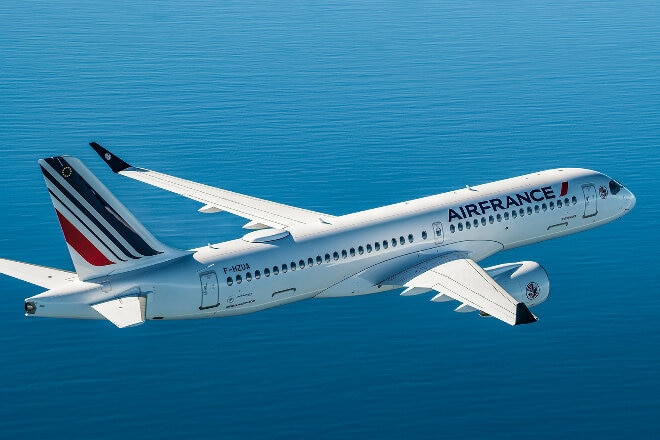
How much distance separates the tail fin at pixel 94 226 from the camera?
73.4 m

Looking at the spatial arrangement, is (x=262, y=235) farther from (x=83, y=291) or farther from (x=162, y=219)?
(x=162, y=219)

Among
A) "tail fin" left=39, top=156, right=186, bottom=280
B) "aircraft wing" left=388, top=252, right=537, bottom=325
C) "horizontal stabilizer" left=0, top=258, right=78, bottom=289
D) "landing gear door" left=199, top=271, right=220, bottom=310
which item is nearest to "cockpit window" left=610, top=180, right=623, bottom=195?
"aircraft wing" left=388, top=252, right=537, bottom=325

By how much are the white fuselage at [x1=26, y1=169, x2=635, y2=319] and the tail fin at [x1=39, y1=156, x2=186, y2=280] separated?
83 cm

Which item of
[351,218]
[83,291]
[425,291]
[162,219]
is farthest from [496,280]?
[162,219]

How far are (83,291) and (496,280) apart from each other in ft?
96.0

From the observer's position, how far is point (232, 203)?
98.9m

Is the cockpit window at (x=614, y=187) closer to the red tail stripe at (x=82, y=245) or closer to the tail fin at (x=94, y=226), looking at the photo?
the tail fin at (x=94, y=226)

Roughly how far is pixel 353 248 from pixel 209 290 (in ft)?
36.8

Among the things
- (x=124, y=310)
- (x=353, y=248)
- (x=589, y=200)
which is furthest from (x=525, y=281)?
(x=124, y=310)

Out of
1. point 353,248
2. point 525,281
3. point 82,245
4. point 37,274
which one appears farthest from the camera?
point 525,281

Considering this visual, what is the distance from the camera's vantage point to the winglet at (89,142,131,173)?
103312 millimetres

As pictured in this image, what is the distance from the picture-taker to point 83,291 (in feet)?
255

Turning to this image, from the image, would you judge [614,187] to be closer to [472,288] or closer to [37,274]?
[472,288]

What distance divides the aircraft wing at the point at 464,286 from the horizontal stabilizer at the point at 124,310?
63.2 ft
